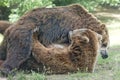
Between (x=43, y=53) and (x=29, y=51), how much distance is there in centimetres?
20

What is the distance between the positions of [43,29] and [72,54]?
23.2 inches

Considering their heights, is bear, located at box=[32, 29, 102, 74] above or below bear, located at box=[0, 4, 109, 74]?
below

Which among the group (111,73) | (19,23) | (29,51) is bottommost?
(111,73)

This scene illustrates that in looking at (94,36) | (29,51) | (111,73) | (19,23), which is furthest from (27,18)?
(111,73)

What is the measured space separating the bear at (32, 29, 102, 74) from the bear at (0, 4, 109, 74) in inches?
5.7

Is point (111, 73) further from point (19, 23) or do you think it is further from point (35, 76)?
point (19, 23)

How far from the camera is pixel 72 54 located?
5.86 m

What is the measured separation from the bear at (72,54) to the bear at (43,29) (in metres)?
0.15

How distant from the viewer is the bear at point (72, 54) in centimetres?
583

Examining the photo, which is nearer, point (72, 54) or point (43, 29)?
point (72, 54)

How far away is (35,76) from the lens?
5488 millimetres

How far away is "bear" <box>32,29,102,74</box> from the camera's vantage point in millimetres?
5832

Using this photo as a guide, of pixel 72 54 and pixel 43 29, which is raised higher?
pixel 43 29

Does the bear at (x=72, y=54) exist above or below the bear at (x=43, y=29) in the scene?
below
